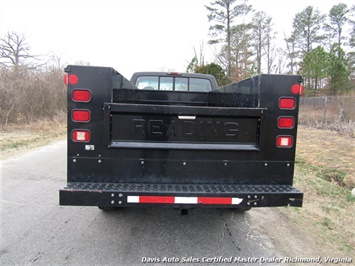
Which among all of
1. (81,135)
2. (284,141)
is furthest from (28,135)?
(284,141)

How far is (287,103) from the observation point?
279 centimetres

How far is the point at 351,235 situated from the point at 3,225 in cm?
471

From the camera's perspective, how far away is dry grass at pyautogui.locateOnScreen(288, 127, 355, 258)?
3267mm

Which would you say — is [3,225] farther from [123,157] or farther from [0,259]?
[123,157]

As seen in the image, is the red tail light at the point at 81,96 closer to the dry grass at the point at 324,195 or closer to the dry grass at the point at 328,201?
the dry grass at the point at 324,195

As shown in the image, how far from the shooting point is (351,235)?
344 centimetres

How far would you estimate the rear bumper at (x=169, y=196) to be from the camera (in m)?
2.50

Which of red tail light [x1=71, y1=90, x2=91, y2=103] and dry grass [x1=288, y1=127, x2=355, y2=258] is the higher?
red tail light [x1=71, y1=90, x2=91, y2=103]

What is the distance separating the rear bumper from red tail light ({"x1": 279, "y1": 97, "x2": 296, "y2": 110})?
904mm

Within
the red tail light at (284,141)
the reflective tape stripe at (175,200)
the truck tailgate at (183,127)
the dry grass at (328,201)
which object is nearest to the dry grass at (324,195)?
the dry grass at (328,201)

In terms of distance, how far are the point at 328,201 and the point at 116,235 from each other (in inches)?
152

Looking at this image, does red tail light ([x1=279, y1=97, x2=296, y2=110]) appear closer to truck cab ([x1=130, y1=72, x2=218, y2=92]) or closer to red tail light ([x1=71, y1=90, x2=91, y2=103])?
red tail light ([x1=71, y1=90, x2=91, y2=103])

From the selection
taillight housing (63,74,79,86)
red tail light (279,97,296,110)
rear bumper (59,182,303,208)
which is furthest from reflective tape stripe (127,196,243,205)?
taillight housing (63,74,79,86)

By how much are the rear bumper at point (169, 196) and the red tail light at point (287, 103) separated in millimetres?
904
